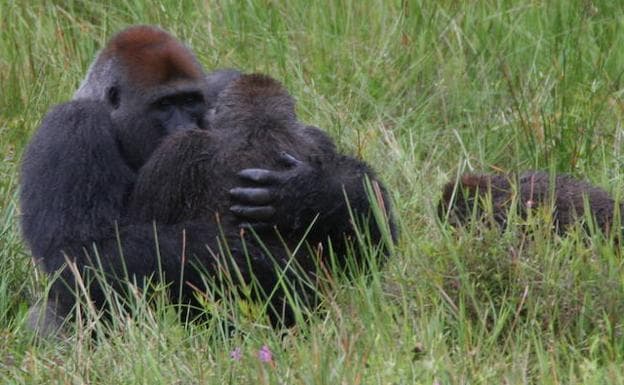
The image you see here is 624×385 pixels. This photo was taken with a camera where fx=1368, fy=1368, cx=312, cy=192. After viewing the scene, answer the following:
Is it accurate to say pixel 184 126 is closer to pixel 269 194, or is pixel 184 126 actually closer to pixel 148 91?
pixel 148 91

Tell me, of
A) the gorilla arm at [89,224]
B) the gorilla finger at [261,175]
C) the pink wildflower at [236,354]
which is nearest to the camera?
the pink wildflower at [236,354]

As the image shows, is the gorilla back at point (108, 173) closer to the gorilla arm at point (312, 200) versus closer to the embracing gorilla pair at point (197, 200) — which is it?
the embracing gorilla pair at point (197, 200)

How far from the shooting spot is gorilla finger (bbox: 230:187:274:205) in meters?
3.95

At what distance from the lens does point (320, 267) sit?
3992mm

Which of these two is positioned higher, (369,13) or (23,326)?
(369,13)

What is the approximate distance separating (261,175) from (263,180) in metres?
0.02

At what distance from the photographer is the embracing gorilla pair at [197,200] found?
4.00 metres

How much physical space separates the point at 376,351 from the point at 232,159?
1.04m

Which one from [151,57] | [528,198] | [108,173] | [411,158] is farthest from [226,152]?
[411,158]

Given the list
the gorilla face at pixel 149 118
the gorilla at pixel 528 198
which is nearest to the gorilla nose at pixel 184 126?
the gorilla face at pixel 149 118

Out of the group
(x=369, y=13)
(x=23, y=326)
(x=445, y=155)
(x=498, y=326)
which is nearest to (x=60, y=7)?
(x=369, y=13)

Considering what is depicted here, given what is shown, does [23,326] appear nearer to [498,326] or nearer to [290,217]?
[290,217]

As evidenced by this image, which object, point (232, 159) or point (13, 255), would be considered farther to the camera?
point (13, 255)

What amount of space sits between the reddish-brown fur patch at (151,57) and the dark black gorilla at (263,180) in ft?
1.32
